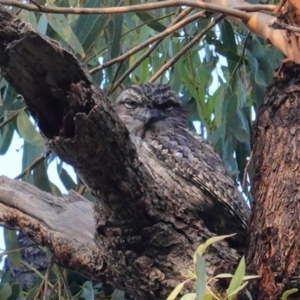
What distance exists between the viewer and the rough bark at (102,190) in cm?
157

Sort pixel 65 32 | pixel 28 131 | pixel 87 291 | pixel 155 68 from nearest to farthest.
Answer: pixel 65 32 → pixel 28 131 → pixel 87 291 → pixel 155 68

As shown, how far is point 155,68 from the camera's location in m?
3.32

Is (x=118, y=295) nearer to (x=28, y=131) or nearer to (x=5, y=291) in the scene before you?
(x=5, y=291)

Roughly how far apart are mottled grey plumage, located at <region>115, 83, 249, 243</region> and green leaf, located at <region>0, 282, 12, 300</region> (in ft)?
2.23

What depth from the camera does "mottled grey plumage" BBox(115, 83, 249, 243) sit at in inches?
100

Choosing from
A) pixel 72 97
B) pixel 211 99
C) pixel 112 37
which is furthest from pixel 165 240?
pixel 211 99

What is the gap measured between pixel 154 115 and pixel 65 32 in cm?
82

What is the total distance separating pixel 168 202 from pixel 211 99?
135 cm

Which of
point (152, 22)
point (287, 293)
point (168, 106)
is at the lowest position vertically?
point (287, 293)

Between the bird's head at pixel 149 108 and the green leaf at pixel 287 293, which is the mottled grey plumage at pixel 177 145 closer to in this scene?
the bird's head at pixel 149 108

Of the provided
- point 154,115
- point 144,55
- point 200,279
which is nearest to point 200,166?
point 144,55

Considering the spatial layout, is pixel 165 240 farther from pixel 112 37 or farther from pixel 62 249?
pixel 112 37

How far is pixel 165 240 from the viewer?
1899mm

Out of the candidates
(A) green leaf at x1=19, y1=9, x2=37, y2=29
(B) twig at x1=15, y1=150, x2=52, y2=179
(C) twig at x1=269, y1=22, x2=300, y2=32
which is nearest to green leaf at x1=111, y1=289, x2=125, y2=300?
(B) twig at x1=15, y1=150, x2=52, y2=179
